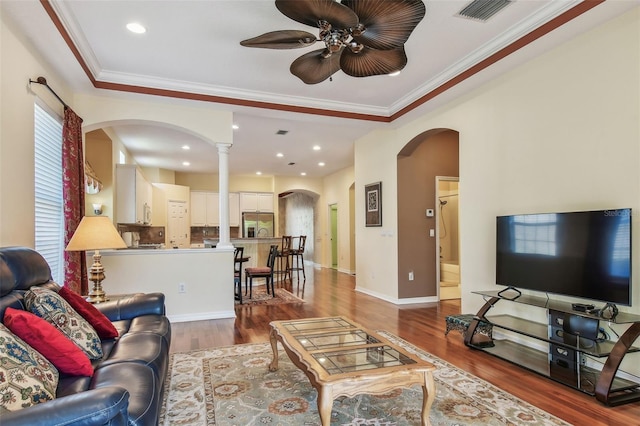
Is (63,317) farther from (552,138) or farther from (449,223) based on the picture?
(449,223)

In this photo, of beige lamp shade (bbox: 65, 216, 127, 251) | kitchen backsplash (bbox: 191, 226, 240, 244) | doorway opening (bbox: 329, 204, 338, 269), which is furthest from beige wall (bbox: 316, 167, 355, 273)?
beige lamp shade (bbox: 65, 216, 127, 251)

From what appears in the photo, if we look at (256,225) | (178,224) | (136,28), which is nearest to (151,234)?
(178,224)

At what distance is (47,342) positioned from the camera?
63.8 inches

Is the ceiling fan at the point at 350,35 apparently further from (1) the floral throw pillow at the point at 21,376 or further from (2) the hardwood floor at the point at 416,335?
(2) the hardwood floor at the point at 416,335

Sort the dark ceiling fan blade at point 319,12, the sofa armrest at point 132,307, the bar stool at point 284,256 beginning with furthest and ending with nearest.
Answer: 1. the bar stool at point 284,256
2. the sofa armrest at point 132,307
3. the dark ceiling fan blade at point 319,12

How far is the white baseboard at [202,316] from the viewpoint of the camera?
4586mm

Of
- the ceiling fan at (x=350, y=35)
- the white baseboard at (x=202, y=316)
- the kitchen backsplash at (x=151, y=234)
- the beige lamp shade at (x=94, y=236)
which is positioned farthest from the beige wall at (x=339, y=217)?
the beige lamp shade at (x=94, y=236)

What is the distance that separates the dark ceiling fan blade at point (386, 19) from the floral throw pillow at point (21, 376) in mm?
2421

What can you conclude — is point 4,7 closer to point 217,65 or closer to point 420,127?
point 217,65

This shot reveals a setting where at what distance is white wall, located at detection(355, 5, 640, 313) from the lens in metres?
2.69

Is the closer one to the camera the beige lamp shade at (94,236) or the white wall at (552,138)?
the white wall at (552,138)

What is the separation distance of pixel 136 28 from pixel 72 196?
5.76ft

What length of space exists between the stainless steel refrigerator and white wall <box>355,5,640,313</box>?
6725mm

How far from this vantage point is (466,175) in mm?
4289
